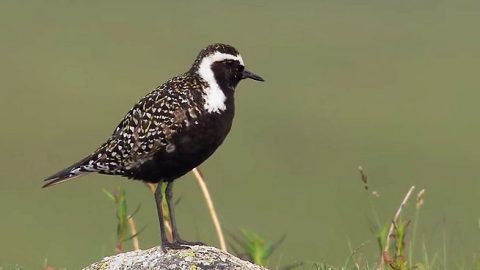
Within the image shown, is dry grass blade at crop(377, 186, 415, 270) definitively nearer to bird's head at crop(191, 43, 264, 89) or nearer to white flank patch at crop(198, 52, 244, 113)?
bird's head at crop(191, 43, 264, 89)

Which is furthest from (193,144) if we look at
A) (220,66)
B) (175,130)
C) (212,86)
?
(220,66)

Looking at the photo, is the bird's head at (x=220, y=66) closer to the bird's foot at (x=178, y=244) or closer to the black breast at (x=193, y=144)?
the black breast at (x=193, y=144)

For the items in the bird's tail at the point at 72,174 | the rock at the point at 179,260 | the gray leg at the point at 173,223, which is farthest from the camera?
the bird's tail at the point at 72,174

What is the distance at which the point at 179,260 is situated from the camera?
30.0 feet

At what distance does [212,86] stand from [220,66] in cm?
18

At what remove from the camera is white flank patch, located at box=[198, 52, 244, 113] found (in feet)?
30.6

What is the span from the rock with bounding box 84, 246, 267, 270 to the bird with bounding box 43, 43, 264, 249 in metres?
0.11

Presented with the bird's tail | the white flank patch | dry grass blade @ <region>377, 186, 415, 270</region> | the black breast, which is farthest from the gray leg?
dry grass blade @ <region>377, 186, 415, 270</region>

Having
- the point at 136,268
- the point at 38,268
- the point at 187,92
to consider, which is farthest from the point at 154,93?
the point at 38,268

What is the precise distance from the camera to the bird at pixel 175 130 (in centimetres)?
927

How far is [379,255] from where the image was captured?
409 inches

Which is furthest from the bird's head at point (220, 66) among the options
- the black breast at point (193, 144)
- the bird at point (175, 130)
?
the black breast at point (193, 144)

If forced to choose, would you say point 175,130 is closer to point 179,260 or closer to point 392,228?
point 179,260

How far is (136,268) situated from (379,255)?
6.96 ft
